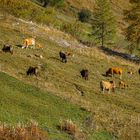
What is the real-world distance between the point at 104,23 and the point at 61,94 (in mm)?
49849

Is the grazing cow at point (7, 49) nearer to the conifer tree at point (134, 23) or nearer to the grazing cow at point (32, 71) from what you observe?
the grazing cow at point (32, 71)

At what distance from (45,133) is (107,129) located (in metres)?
6.24

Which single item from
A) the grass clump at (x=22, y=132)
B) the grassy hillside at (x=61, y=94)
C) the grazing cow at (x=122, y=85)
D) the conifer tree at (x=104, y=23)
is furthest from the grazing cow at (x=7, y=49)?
the conifer tree at (x=104, y=23)

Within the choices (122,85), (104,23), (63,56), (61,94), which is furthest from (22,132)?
(104,23)

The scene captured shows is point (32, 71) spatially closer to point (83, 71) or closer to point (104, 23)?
point (83, 71)

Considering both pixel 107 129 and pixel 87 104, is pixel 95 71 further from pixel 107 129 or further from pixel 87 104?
pixel 107 129

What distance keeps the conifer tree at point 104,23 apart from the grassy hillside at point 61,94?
28022 millimetres

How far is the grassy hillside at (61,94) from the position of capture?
26541 mm

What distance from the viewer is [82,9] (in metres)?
120

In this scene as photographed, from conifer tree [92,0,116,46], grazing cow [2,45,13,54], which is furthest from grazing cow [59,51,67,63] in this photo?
conifer tree [92,0,116,46]

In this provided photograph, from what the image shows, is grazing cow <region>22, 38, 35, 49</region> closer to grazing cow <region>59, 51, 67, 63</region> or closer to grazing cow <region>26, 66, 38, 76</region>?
grazing cow <region>59, 51, 67, 63</region>

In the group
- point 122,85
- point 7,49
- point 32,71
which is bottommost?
point 122,85

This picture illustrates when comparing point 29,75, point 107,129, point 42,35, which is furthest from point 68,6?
point 107,129

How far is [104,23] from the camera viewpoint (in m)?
80.6
